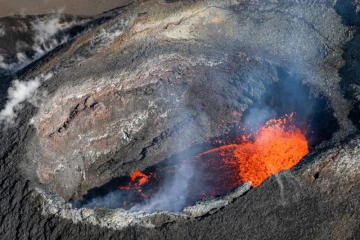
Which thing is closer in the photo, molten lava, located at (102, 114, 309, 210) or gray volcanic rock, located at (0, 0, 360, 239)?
gray volcanic rock, located at (0, 0, 360, 239)

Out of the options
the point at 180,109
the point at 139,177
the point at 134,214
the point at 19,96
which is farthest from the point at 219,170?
the point at 19,96

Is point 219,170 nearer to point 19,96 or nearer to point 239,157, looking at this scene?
point 239,157

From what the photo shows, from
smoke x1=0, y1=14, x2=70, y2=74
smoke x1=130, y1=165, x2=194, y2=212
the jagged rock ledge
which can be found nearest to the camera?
the jagged rock ledge

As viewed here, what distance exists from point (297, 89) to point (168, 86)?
3080mm

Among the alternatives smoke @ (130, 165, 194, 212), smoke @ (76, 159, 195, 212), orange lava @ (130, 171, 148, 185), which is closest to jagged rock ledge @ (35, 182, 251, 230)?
smoke @ (130, 165, 194, 212)

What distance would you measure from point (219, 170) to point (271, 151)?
1.20 meters

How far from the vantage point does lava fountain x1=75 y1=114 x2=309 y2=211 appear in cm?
801

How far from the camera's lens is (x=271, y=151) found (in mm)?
8516

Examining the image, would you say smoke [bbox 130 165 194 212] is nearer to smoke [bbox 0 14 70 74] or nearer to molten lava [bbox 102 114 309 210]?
molten lava [bbox 102 114 309 210]

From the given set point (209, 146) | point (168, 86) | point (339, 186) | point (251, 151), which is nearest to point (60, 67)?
point (168, 86)

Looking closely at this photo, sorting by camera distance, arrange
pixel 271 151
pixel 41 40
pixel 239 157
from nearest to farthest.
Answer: pixel 271 151 < pixel 239 157 < pixel 41 40

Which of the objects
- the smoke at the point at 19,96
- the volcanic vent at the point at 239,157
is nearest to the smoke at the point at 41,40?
the smoke at the point at 19,96

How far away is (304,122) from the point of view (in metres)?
8.30

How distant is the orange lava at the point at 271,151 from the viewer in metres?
7.89
